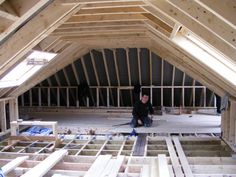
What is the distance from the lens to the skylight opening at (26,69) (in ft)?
17.6

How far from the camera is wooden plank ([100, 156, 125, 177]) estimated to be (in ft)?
12.5

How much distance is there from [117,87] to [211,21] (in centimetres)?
708

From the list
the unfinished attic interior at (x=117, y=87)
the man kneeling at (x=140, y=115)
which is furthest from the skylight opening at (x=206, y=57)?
the man kneeling at (x=140, y=115)

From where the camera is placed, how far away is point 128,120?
26.1 feet

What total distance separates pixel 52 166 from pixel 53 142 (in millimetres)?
1604

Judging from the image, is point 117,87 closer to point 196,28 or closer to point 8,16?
point 196,28

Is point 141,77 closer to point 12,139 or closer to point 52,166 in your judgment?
point 12,139

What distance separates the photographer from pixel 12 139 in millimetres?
5816

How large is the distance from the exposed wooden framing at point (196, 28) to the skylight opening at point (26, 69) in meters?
2.93

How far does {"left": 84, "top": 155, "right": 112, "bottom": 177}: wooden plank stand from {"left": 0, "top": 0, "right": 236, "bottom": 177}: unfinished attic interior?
13 mm

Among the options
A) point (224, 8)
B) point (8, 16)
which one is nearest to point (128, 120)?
point (8, 16)

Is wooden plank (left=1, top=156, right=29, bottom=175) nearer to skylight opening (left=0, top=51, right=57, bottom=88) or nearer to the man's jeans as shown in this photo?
skylight opening (left=0, top=51, right=57, bottom=88)

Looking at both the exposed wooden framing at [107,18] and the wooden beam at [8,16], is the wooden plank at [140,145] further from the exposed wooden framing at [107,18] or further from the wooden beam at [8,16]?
the wooden beam at [8,16]

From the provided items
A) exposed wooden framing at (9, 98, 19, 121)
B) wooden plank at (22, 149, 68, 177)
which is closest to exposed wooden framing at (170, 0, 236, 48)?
wooden plank at (22, 149, 68, 177)
